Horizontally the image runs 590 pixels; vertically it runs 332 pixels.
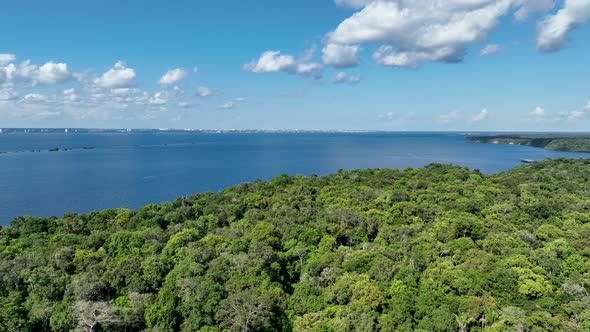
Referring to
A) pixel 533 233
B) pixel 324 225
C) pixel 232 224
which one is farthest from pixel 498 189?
pixel 232 224

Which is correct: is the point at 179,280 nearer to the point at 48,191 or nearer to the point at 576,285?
the point at 576,285

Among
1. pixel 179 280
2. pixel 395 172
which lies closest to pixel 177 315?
pixel 179 280

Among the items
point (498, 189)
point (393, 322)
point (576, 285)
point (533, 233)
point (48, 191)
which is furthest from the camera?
point (48, 191)

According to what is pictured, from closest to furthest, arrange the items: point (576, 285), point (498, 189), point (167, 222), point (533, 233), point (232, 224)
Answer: point (576, 285) < point (533, 233) < point (232, 224) < point (167, 222) < point (498, 189)

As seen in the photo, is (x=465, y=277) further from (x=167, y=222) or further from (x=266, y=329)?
(x=167, y=222)

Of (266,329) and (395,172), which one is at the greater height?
(395,172)

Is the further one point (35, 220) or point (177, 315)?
point (35, 220)
